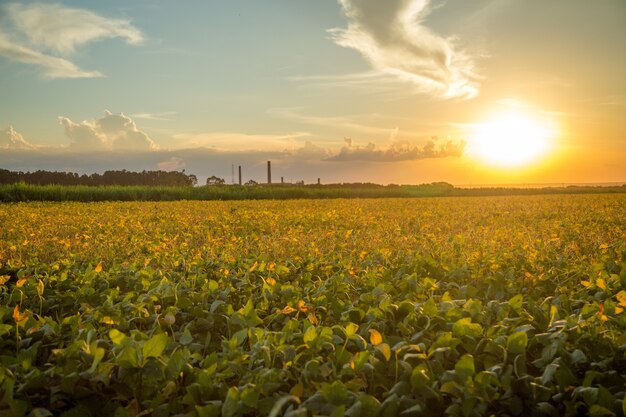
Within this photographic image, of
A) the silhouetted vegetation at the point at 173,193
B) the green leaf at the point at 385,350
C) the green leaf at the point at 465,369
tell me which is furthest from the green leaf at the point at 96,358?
the silhouetted vegetation at the point at 173,193

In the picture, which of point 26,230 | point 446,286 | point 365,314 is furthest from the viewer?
point 26,230

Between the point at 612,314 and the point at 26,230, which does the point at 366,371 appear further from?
the point at 26,230

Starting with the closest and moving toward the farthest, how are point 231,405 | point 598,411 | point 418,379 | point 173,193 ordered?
1. point 231,405
2. point 598,411
3. point 418,379
4. point 173,193

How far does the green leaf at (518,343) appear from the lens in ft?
8.26

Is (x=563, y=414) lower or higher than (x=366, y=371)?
lower

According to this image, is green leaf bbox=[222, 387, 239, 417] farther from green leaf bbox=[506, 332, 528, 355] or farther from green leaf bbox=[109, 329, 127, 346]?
green leaf bbox=[506, 332, 528, 355]

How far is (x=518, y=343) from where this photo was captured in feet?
8.29

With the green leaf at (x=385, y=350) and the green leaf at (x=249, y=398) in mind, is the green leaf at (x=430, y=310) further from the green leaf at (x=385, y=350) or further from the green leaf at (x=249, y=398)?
the green leaf at (x=249, y=398)

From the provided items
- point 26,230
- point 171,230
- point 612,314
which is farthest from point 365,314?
point 26,230

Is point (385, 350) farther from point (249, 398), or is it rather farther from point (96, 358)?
point (96, 358)

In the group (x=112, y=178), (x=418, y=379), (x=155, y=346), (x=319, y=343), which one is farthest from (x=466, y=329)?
(x=112, y=178)

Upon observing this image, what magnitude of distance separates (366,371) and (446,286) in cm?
247

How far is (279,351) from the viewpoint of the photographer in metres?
2.52

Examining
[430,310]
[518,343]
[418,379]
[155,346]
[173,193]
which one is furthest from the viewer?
[173,193]
